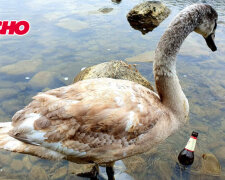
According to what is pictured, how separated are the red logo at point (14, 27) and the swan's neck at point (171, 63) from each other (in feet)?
24.8

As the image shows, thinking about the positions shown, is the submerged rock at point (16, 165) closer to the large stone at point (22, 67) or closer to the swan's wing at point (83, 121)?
the swan's wing at point (83, 121)

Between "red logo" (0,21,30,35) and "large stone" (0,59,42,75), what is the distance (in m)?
2.53

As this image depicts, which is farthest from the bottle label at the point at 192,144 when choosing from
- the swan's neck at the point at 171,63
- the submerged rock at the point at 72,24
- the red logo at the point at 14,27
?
the red logo at the point at 14,27

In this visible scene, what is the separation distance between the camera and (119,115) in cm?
308

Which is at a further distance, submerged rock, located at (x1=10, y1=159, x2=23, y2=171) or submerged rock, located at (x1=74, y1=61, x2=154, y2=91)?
submerged rock, located at (x1=74, y1=61, x2=154, y2=91)

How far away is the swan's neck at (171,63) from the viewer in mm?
3463

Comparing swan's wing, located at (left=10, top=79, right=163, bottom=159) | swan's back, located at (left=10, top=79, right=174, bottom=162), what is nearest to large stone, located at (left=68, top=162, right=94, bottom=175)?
swan's back, located at (left=10, top=79, right=174, bottom=162)

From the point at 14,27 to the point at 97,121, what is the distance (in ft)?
29.0

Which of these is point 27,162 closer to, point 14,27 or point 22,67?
point 22,67

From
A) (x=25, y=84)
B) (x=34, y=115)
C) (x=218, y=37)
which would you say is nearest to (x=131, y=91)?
(x=34, y=115)

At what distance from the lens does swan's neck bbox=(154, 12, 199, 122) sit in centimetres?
346

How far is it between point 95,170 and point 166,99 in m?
1.70

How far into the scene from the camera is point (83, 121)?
305cm

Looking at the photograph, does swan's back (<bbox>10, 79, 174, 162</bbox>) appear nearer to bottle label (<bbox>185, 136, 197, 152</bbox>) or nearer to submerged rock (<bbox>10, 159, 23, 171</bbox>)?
bottle label (<bbox>185, 136, 197, 152</bbox>)
